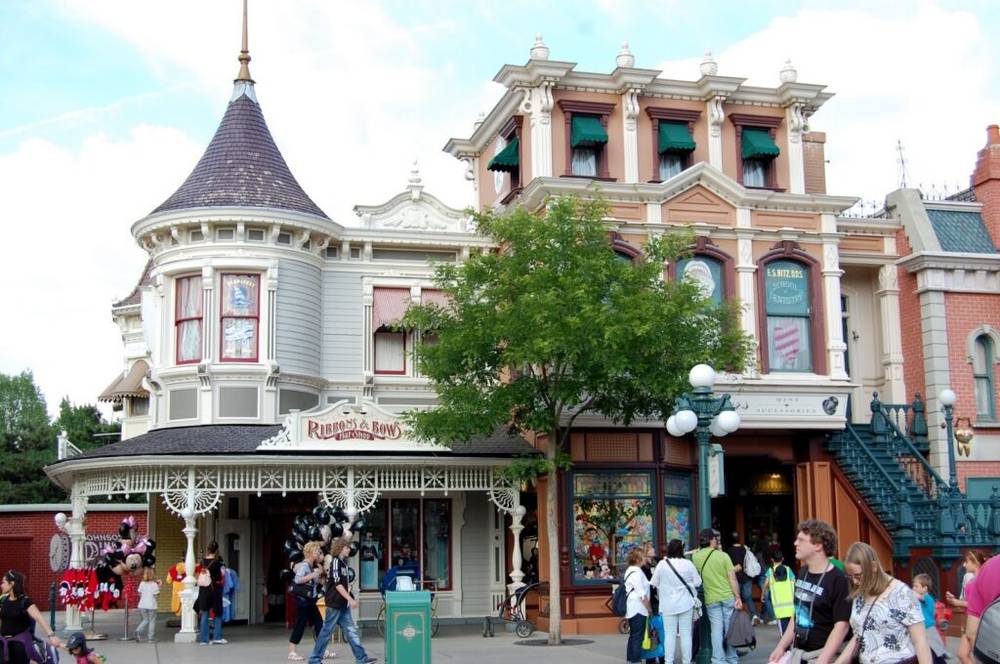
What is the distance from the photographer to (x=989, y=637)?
602 cm

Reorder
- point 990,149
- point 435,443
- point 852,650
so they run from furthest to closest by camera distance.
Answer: point 990,149 → point 435,443 → point 852,650

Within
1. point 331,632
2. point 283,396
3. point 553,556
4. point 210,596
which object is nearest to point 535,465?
point 553,556

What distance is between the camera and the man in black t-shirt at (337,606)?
16.3m

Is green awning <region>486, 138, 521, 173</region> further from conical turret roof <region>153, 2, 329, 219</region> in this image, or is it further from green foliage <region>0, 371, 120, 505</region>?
green foliage <region>0, 371, 120, 505</region>

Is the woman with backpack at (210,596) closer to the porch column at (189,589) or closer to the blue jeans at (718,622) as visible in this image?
the porch column at (189,589)

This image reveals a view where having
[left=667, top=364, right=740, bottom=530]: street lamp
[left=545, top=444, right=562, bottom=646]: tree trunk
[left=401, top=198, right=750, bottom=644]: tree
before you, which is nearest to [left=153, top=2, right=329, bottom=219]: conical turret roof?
[left=401, top=198, right=750, bottom=644]: tree

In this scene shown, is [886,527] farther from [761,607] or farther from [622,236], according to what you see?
[622,236]

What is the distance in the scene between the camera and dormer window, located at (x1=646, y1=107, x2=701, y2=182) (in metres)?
25.8

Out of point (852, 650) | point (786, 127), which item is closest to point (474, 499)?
point (786, 127)

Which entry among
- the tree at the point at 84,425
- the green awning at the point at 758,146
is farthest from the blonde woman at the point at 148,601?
the tree at the point at 84,425

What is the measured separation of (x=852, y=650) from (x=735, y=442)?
57.8ft

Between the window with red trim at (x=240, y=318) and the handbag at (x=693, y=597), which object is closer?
the handbag at (x=693, y=597)

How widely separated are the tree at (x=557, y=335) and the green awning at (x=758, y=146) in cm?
540

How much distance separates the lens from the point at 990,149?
27.9 metres
